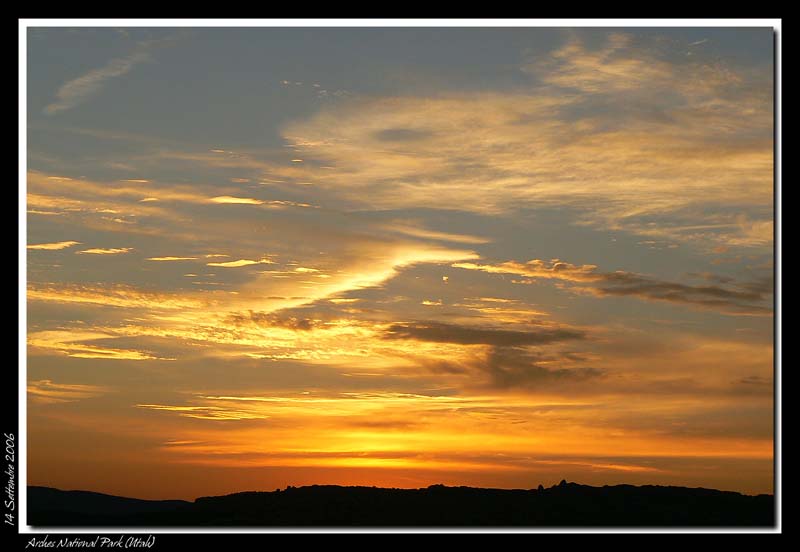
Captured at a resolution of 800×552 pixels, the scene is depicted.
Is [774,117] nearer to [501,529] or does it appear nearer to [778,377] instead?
[778,377]

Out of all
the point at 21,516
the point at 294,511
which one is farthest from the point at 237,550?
the point at 294,511

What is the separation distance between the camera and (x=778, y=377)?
19672mm

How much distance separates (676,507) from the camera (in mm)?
27562

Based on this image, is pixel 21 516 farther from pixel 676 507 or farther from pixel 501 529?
pixel 676 507

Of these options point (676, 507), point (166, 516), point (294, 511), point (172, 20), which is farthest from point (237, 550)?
point (676, 507)

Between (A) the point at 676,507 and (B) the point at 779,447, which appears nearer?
(B) the point at 779,447

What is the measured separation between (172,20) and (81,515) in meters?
11.5
